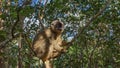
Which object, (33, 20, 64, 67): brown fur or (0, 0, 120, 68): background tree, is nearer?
(33, 20, 64, 67): brown fur

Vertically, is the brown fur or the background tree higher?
the background tree

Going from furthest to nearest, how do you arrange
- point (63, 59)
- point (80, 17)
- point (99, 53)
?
point (63, 59) < point (99, 53) < point (80, 17)

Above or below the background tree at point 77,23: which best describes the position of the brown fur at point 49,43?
below

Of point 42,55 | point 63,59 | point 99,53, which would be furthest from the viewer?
point 63,59

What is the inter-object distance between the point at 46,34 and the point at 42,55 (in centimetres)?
36

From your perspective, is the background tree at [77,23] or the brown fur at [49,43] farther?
the background tree at [77,23]

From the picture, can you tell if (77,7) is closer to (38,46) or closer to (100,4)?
(100,4)

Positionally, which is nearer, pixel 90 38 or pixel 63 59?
pixel 90 38

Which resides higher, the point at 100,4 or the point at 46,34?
the point at 100,4

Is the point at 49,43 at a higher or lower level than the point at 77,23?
lower

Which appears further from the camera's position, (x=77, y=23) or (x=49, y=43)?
(x=77, y=23)

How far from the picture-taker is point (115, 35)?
432 inches

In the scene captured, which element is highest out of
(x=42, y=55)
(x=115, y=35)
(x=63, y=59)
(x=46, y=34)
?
(x=63, y=59)

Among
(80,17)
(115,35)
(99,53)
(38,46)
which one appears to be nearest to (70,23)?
(80,17)
